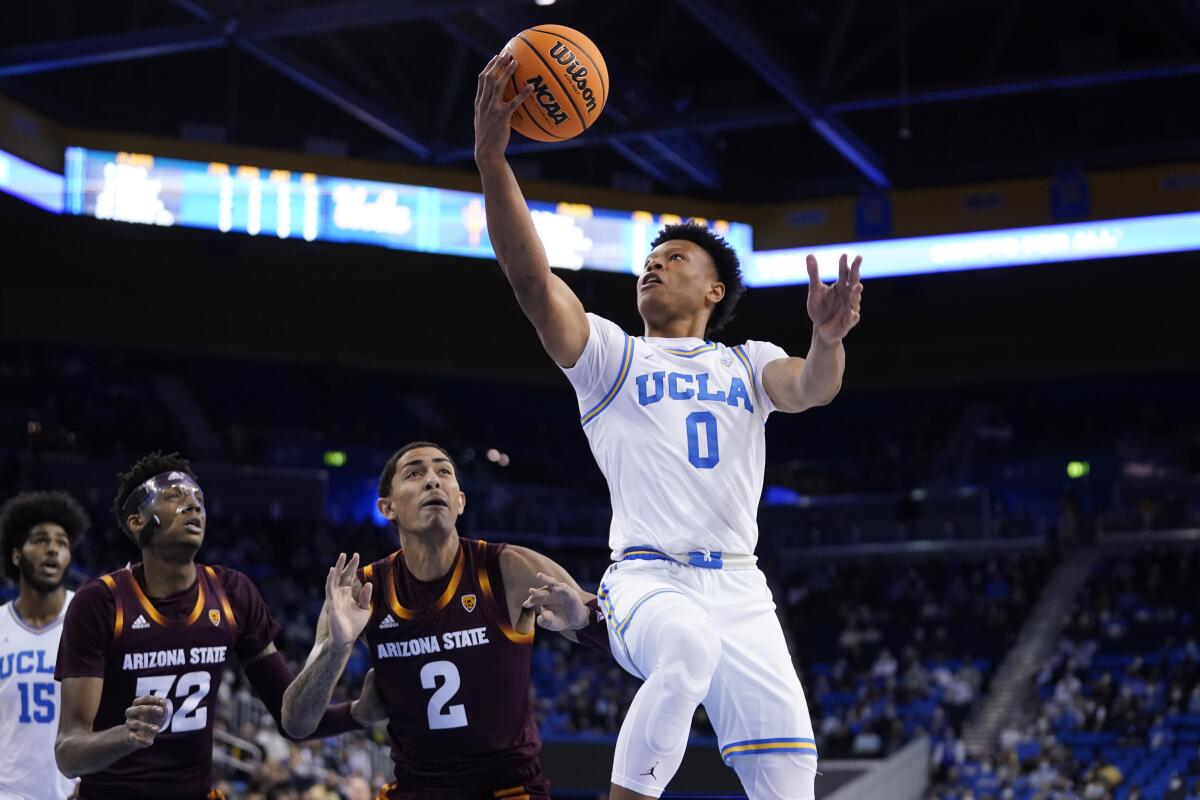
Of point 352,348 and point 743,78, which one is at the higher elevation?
point 743,78

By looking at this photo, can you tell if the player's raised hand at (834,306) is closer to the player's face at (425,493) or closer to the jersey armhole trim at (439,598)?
the player's face at (425,493)

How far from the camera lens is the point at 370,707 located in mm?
5453

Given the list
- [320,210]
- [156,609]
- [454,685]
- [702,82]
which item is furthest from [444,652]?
[702,82]

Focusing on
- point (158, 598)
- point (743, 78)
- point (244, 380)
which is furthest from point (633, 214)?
point (158, 598)

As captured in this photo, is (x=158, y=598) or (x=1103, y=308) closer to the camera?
(x=158, y=598)

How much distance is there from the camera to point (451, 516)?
5.37m

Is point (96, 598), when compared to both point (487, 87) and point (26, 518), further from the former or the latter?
point (487, 87)

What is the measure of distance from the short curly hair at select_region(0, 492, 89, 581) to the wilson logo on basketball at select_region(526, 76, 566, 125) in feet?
11.0

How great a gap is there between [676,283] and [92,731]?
2.72 metres

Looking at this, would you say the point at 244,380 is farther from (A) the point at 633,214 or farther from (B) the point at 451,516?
(B) the point at 451,516

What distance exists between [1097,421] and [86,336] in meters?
21.1

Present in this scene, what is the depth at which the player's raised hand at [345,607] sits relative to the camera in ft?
16.3

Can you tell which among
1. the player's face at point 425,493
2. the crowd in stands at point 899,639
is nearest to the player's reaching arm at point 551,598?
the player's face at point 425,493

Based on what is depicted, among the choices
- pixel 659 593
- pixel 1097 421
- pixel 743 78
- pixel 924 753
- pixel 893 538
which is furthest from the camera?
pixel 1097 421
